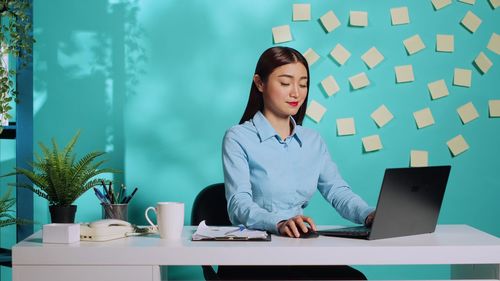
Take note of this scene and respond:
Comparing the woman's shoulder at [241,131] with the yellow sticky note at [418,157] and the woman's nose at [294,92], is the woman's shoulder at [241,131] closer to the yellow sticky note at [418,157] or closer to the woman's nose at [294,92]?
the woman's nose at [294,92]

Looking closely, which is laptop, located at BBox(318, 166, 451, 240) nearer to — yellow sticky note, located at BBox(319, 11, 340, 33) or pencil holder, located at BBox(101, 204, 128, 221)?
pencil holder, located at BBox(101, 204, 128, 221)

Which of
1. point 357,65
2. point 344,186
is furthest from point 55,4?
point 344,186

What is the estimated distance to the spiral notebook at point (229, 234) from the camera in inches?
74.7

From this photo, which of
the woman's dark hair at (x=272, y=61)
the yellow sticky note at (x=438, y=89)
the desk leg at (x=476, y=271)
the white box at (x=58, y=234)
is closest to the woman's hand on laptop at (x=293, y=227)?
the desk leg at (x=476, y=271)

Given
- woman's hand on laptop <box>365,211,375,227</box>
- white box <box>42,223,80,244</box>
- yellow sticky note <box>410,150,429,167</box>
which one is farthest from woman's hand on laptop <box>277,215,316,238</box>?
yellow sticky note <box>410,150,429,167</box>

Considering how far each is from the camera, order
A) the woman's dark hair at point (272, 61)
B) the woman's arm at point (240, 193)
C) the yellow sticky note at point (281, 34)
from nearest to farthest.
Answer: the woman's arm at point (240, 193) → the woman's dark hair at point (272, 61) → the yellow sticky note at point (281, 34)

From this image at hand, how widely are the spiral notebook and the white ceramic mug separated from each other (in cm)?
5

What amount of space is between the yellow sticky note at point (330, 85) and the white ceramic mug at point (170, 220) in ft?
5.23

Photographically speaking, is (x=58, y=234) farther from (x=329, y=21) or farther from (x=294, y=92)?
(x=329, y=21)

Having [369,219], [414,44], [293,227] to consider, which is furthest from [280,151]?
[414,44]

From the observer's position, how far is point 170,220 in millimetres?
1937

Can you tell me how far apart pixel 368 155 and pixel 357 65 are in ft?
1.43

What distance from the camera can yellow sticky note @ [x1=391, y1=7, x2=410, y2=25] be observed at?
3400mm

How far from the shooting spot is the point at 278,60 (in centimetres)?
250
